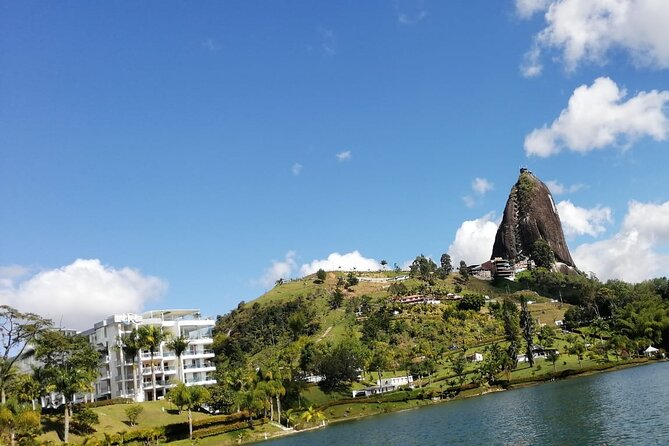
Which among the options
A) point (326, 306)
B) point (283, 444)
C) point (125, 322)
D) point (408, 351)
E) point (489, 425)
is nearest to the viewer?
point (489, 425)

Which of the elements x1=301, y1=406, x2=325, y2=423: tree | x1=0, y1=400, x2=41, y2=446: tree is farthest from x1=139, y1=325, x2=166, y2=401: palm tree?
x1=0, y1=400, x2=41, y2=446: tree

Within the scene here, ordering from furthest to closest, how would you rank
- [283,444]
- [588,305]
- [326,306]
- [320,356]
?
[326,306]
[588,305]
[320,356]
[283,444]

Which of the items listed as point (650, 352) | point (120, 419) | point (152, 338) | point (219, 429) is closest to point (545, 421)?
point (219, 429)

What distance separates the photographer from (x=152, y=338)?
9269 cm

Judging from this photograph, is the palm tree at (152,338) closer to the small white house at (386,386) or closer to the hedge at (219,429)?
the hedge at (219,429)

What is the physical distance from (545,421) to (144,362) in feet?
223

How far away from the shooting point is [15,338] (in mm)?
75438

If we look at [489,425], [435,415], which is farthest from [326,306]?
[489,425]

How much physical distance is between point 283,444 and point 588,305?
406 feet

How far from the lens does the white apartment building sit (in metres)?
97.7

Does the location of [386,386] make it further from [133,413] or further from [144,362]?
[133,413]

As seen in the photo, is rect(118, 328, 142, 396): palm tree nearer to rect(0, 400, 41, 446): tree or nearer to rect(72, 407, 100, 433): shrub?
rect(72, 407, 100, 433): shrub

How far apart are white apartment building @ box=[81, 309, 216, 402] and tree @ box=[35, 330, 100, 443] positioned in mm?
7740

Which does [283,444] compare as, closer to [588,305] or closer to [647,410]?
[647,410]
